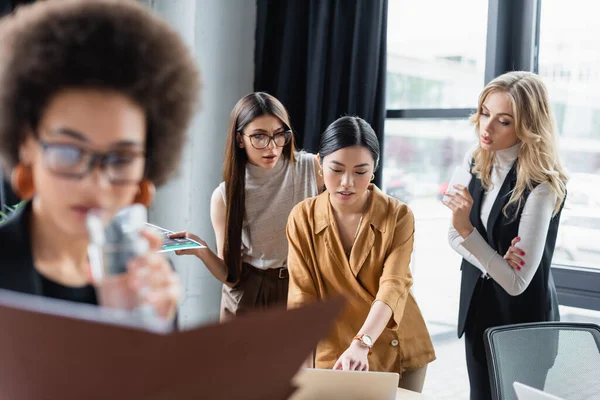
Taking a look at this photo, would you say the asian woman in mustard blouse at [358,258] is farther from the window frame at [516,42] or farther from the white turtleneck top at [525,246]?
the window frame at [516,42]

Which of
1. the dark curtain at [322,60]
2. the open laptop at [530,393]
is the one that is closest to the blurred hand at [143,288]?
the open laptop at [530,393]

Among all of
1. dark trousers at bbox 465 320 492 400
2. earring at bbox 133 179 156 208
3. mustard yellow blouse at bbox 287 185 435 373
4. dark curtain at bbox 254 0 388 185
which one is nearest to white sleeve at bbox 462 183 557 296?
dark trousers at bbox 465 320 492 400

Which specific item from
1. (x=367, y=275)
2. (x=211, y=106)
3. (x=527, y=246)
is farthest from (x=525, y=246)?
(x=211, y=106)

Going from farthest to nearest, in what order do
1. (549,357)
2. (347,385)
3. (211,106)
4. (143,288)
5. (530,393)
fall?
(211,106), (549,357), (347,385), (530,393), (143,288)

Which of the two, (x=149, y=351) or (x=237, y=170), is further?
(x=237, y=170)

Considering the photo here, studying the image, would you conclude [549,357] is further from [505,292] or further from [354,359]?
[354,359]

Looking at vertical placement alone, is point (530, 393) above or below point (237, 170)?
below

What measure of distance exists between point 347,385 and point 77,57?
0.85 meters

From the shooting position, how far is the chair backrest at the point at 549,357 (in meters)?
1.67

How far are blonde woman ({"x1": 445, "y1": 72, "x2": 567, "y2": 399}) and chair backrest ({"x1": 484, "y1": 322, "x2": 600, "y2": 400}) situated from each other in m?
0.32

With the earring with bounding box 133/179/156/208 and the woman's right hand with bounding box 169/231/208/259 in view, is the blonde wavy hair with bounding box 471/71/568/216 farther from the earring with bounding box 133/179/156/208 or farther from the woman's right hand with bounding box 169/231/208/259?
the earring with bounding box 133/179/156/208

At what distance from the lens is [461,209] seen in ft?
6.92

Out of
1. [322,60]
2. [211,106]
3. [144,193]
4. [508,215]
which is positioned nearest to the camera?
[144,193]

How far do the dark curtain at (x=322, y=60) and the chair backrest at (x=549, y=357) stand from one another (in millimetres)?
1676
